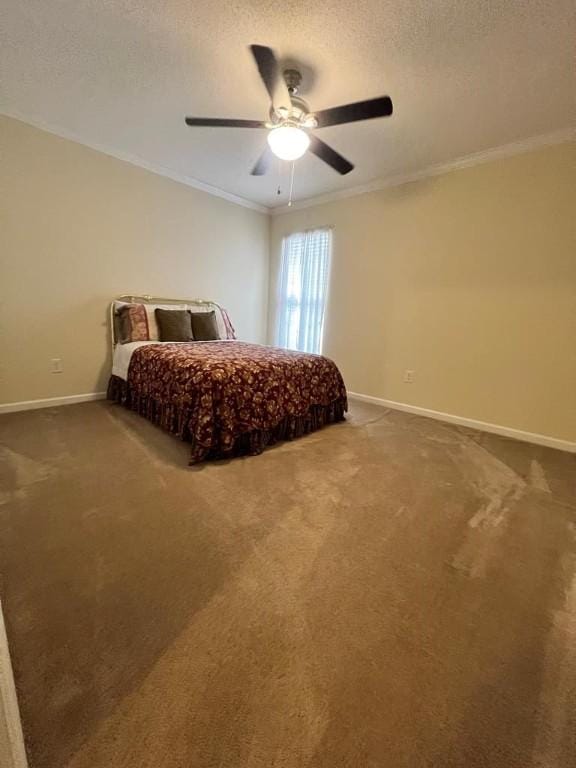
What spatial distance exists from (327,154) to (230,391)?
177 cm

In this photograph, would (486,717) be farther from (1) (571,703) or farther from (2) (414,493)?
(2) (414,493)

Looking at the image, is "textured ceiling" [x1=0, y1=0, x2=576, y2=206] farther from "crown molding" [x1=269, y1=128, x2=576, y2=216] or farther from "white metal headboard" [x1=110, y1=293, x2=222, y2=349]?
"white metal headboard" [x1=110, y1=293, x2=222, y2=349]

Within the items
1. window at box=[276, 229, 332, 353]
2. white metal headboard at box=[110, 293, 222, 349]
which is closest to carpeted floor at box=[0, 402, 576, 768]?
white metal headboard at box=[110, 293, 222, 349]

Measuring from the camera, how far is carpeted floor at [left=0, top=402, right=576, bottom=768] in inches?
31.6

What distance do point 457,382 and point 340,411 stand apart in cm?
123

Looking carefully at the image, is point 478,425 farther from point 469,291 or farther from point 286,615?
point 286,615

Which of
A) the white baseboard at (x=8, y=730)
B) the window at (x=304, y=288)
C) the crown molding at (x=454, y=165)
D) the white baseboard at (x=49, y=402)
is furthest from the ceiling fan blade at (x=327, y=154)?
the white baseboard at (x=49, y=402)

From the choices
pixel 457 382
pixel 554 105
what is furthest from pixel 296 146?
pixel 457 382

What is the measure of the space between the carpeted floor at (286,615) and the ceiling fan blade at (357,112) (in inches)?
83.6

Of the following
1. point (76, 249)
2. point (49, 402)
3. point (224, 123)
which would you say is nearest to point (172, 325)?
point (76, 249)

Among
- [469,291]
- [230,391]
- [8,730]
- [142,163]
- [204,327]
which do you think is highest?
[142,163]

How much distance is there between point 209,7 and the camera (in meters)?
1.61

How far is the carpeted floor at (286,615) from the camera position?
804mm

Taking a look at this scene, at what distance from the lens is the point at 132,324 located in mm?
3254
